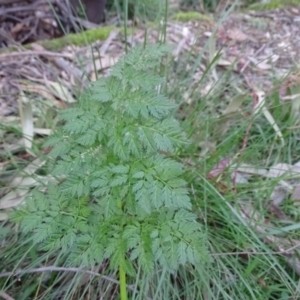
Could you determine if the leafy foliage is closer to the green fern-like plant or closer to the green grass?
the green fern-like plant

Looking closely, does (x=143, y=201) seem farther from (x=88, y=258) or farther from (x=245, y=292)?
(x=245, y=292)

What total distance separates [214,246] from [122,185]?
0.52 metres

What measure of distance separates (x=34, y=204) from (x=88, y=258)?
17 centimetres

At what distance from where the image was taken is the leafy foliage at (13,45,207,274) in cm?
117

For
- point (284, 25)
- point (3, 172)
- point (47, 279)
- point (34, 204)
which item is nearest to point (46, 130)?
point (3, 172)

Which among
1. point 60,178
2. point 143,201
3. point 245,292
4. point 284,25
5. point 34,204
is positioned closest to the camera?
point 143,201

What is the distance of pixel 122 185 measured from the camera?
119 centimetres

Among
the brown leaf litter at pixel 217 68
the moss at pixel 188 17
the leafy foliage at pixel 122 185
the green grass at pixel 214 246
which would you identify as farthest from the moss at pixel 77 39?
the leafy foliage at pixel 122 185

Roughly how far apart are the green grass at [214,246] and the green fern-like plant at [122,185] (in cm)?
23

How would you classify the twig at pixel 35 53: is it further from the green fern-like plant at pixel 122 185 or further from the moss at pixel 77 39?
the green fern-like plant at pixel 122 185

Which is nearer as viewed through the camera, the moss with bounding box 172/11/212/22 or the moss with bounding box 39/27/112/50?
the moss with bounding box 39/27/112/50

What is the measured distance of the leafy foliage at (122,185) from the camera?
1.17 meters

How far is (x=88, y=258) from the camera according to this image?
120 cm

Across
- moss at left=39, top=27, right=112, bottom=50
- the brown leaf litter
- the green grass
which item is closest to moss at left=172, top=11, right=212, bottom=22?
the brown leaf litter
